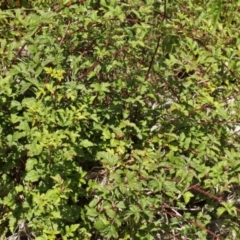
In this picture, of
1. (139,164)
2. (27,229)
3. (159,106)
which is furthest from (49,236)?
(159,106)

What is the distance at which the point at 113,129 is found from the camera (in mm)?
2879

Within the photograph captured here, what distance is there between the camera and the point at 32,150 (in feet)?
8.07

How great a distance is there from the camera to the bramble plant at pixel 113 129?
2576 millimetres

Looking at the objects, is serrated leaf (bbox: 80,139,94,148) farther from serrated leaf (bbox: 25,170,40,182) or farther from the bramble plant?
serrated leaf (bbox: 25,170,40,182)

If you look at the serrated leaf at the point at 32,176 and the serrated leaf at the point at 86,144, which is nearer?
the serrated leaf at the point at 32,176

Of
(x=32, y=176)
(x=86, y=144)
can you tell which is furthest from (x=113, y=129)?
(x=32, y=176)

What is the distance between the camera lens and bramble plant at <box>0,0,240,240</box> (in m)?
2.58

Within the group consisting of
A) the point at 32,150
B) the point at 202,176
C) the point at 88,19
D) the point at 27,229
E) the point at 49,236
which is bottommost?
the point at 27,229

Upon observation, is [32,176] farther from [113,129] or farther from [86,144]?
[113,129]

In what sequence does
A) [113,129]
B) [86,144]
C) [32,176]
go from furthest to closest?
[113,129] < [86,144] < [32,176]

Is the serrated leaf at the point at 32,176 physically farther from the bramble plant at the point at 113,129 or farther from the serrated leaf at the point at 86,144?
the serrated leaf at the point at 86,144

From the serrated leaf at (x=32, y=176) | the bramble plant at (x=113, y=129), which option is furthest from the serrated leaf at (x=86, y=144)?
the serrated leaf at (x=32, y=176)

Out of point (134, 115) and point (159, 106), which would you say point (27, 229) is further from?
point (159, 106)

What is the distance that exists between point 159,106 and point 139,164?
673mm
